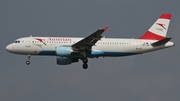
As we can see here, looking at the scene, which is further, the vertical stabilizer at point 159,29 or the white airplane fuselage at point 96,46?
the vertical stabilizer at point 159,29

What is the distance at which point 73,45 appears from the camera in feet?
232

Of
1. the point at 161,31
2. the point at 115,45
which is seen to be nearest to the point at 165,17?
the point at 161,31

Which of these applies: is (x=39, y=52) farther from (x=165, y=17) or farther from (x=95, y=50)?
(x=165, y=17)

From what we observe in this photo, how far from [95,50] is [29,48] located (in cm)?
844

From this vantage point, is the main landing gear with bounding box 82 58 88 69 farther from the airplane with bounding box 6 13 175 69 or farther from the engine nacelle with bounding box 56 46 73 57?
the engine nacelle with bounding box 56 46 73 57

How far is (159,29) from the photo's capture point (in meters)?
76.1

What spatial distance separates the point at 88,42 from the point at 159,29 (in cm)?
1113

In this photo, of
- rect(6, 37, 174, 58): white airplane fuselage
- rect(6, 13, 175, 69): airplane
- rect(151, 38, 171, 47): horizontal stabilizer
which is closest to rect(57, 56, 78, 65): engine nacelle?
rect(6, 13, 175, 69): airplane

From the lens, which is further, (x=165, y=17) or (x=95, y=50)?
(x=165, y=17)

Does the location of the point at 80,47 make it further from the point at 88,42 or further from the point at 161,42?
the point at 161,42

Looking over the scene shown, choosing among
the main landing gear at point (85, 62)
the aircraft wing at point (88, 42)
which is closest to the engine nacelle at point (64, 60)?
the main landing gear at point (85, 62)

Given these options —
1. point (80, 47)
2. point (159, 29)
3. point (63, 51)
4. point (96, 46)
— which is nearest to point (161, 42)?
point (159, 29)

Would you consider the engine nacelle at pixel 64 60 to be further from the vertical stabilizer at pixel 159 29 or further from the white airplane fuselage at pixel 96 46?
the vertical stabilizer at pixel 159 29

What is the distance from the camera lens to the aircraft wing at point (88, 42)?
68.9 meters
